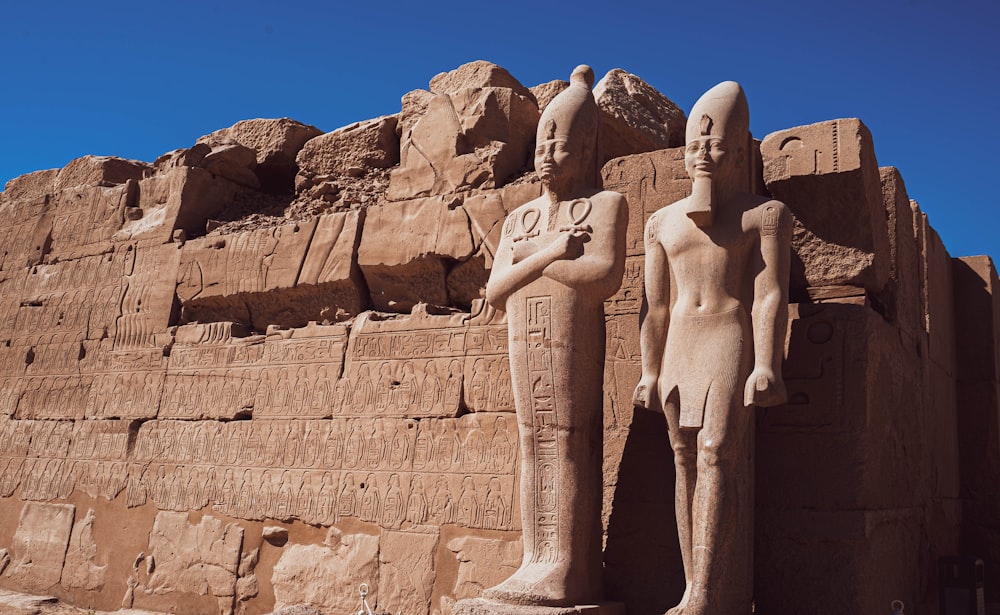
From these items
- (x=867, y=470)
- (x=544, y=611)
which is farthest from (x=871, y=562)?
(x=544, y=611)

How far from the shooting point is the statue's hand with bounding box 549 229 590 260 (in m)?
4.20

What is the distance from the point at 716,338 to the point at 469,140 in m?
2.73

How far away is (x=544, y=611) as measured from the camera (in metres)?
3.81

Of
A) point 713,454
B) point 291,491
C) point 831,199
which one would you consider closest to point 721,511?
point 713,454

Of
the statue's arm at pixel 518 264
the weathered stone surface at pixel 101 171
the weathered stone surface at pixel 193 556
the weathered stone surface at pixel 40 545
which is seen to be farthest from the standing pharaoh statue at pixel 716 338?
the weathered stone surface at pixel 101 171

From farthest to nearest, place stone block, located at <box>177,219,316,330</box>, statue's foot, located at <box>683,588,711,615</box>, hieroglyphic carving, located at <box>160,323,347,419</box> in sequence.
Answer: stone block, located at <box>177,219,316,330</box> < hieroglyphic carving, located at <box>160,323,347,419</box> < statue's foot, located at <box>683,588,711,615</box>

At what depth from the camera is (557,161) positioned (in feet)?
14.2

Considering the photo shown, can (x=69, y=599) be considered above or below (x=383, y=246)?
below

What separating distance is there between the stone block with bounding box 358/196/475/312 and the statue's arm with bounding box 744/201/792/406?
2.22 meters

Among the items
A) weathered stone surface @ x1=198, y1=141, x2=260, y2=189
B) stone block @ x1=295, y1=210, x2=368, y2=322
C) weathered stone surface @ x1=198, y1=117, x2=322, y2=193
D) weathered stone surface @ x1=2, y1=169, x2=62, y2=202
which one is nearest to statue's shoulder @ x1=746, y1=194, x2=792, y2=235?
stone block @ x1=295, y1=210, x2=368, y2=322

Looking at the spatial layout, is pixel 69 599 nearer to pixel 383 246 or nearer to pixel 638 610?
pixel 383 246

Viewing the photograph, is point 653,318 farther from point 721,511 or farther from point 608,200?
point 721,511

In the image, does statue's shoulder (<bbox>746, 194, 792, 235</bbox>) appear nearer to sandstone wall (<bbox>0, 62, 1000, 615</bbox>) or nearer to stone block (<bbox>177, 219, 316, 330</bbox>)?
sandstone wall (<bbox>0, 62, 1000, 615</bbox>)

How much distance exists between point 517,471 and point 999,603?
11.2ft
